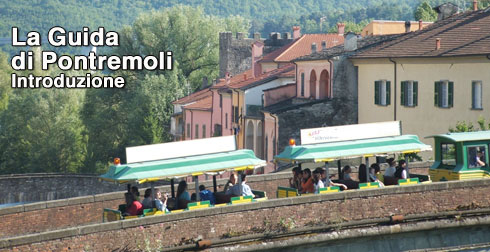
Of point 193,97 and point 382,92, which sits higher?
point 193,97

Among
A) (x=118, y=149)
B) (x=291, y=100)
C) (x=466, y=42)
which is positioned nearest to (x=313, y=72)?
(x=291, y=100)

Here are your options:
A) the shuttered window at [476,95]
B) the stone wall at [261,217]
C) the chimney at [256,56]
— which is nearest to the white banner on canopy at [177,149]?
the stone wall at [261,217]

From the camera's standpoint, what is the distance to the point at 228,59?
10219cm

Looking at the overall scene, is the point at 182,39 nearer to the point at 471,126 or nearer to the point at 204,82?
the point at 204,82

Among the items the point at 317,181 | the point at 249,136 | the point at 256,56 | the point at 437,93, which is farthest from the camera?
the point at 256,56

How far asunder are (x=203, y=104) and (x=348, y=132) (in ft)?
182

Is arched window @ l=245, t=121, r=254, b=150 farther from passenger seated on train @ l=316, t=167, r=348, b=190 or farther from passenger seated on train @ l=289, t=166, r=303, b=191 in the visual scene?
passenger seated on train @ l=316, t=167, r=348, b=190

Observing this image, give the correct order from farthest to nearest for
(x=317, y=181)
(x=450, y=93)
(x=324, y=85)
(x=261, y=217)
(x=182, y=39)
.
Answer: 1. (x=182, y=39)
2. (x=324, y=85)
3. (x=450, y=93)
4. (x=317, y=181)
5. (x=261, y=217)

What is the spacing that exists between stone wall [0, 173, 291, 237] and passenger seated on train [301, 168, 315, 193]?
535 centimetres

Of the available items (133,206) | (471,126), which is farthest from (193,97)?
(133,206)

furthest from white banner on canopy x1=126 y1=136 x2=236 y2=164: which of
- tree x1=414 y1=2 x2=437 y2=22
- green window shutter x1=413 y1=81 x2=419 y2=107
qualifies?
tree x1=414 y1=2 x2=437 y2=22

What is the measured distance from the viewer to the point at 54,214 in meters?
32.1

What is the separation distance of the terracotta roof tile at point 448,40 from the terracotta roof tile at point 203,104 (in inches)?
1017

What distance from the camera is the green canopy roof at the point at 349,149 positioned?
30.6 metres
